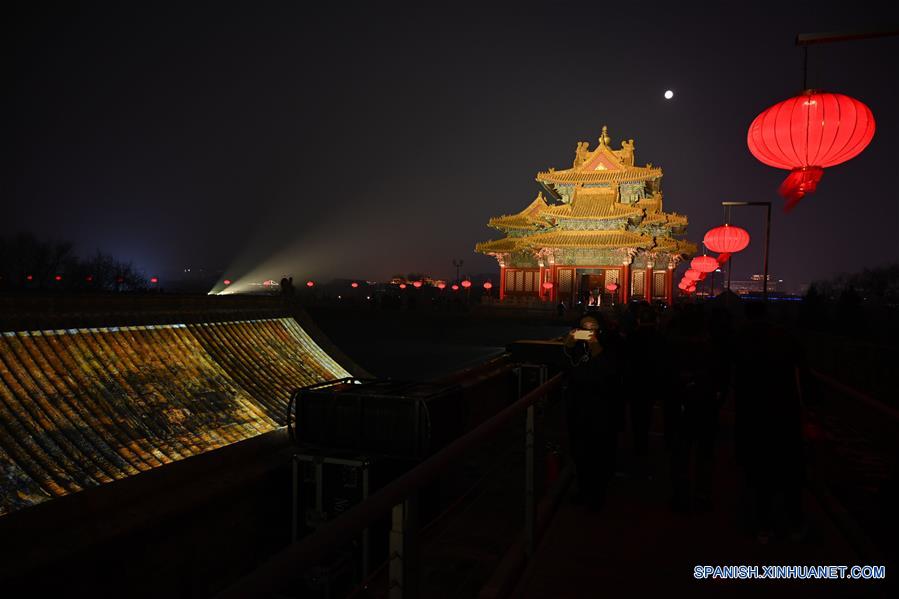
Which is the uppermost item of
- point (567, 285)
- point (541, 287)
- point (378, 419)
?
point (567, 285)

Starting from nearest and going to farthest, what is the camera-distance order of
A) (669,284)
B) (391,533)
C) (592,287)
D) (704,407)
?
(391,533)
(704,407)
(669,284)
(592,287)

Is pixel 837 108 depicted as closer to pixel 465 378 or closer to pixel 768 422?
pixel 768 422

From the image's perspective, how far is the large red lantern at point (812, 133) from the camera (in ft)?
21.1

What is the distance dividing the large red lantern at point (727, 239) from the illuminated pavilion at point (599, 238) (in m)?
10.3

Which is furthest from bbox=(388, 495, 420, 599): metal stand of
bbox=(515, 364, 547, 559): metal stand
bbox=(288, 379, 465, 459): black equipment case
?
bbox=(288, 379, 465, 459): black equipment case

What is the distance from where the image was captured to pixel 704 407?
12.9 ft

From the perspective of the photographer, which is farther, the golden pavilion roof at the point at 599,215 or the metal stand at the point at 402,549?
the golden pavilion roof at the point at 599,215

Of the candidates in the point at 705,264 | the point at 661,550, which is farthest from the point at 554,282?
the point at 661,550

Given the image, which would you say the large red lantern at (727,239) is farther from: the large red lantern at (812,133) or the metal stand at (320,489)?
the metal stand at (320,489)

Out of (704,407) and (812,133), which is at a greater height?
(812,133)

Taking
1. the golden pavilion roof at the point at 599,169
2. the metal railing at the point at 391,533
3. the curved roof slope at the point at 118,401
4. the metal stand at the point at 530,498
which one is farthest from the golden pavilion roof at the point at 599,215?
the metal railing at the point at 391,533

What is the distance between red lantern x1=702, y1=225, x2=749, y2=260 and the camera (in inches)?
647

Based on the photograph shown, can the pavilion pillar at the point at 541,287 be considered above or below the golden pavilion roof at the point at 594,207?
below

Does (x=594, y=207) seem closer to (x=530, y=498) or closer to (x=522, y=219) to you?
(x=522, y=219)
